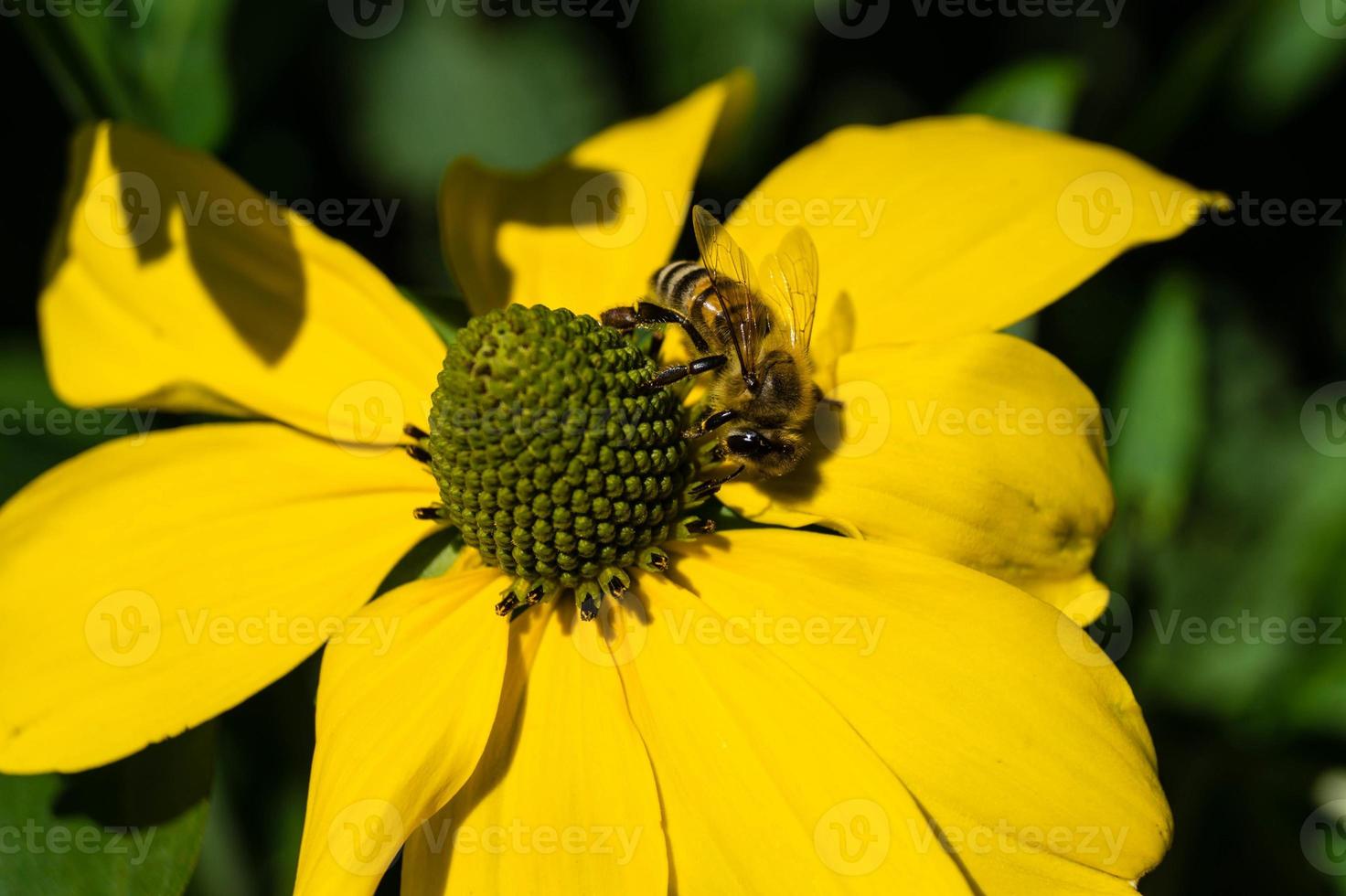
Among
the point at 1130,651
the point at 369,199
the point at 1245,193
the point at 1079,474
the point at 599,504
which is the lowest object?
the point at 1130,651

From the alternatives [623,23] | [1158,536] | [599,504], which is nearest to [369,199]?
[623,23]

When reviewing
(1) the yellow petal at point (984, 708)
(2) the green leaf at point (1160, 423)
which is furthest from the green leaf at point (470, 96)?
(1) the yellow petal at point (984, 708)

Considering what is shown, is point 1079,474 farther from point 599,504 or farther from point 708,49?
point 708,49

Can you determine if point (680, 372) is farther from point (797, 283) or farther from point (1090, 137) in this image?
point (1090, 137)
